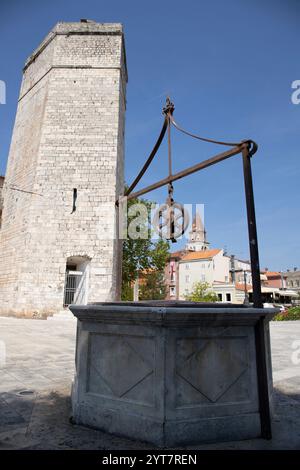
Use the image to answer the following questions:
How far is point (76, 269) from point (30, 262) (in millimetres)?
2031

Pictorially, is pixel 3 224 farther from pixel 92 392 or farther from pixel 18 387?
pixel 92 392

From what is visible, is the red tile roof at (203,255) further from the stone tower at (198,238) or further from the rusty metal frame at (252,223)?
the rusty metal frame at (252,223)

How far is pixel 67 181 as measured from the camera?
14148mm

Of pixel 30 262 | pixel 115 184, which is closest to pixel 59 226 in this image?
pixel 30 262

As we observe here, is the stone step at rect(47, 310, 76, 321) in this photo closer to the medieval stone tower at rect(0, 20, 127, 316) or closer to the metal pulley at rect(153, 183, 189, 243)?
the medieval stone tower at rect(0, 20, 127, 316)

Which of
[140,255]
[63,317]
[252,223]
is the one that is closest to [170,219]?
[252,223]

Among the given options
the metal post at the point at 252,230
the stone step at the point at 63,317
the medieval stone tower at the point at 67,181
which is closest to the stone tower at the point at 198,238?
the medieval stone tower at the point at 67,181

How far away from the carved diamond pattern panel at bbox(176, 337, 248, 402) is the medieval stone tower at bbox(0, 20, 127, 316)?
10.0m

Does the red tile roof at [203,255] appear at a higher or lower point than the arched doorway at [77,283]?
higher

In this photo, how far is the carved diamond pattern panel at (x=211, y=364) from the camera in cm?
222

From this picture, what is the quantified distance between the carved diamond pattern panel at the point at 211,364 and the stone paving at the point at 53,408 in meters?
0.37

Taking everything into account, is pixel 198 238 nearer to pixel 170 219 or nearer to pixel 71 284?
pixel 71 284

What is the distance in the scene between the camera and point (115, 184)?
1414 centimetres
